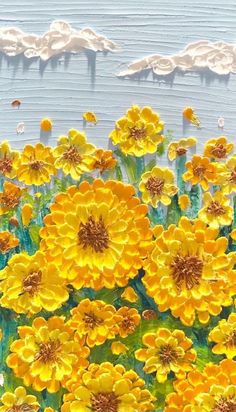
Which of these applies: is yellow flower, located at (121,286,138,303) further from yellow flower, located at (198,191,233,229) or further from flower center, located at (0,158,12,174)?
flower center, located at (0,158,12,174)

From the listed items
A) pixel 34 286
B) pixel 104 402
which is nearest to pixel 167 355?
pixel 104 402

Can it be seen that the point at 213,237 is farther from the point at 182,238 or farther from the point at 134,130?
the point at 134,130

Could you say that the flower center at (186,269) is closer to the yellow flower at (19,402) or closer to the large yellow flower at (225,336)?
the large yellow flower at (225,336)

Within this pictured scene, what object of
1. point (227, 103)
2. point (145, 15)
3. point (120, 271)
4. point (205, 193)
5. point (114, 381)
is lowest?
point (114, 381)

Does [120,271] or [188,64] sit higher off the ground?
[188,64]

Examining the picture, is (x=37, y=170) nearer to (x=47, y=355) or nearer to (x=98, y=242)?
(x=98, y=242)

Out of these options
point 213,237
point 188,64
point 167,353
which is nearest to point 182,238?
point 213,237
